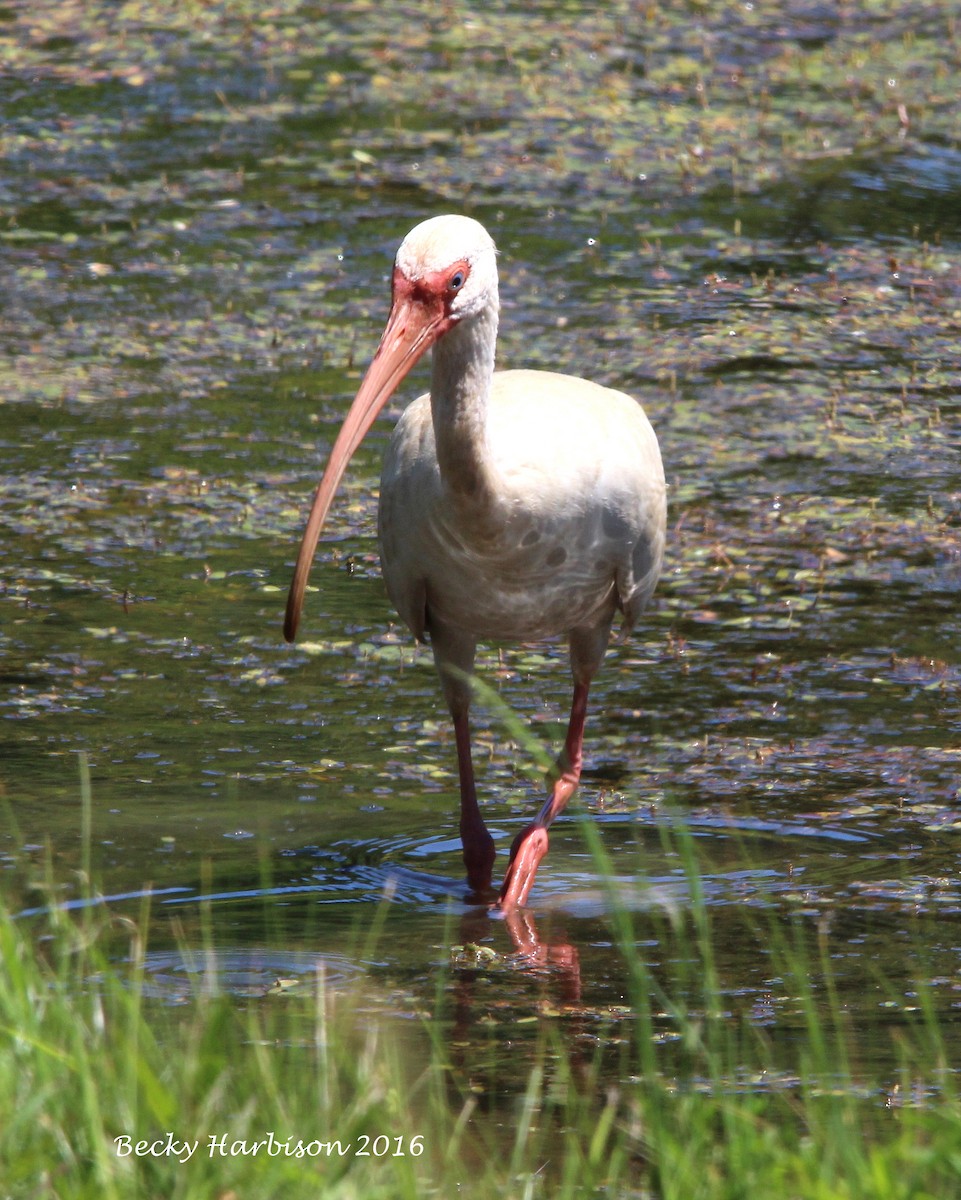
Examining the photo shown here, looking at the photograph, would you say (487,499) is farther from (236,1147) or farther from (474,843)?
(236,1147)

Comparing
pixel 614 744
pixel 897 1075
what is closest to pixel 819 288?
pixel 614 744

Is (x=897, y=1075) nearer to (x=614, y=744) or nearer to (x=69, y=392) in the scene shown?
(x=614, y=744)

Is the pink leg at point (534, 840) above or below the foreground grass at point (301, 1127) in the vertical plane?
below

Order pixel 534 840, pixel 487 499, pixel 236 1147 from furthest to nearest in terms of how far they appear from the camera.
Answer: pixel 534 840, pixel 487 499, pixel 236 1147

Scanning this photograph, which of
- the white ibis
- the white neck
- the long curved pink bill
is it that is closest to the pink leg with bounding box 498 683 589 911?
the white ibis

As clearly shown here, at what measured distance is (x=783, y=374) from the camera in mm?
9031

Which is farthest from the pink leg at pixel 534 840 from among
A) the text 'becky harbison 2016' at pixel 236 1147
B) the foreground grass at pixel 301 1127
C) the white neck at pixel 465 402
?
the text 'becky harbison 2016' at pixel 236 1147

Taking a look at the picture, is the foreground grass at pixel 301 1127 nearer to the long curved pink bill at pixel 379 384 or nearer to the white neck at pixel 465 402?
the long curved pink bill at pixel 379 384

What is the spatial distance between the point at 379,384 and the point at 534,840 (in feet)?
4.62

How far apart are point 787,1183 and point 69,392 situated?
672 cm

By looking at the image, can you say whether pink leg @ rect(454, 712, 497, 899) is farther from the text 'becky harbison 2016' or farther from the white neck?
the text 'becky harbison 2016'

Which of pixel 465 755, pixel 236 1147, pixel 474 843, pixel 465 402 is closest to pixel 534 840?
pixel 474 843

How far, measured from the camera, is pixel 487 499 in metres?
4.66

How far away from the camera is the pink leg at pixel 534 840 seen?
510 cm
